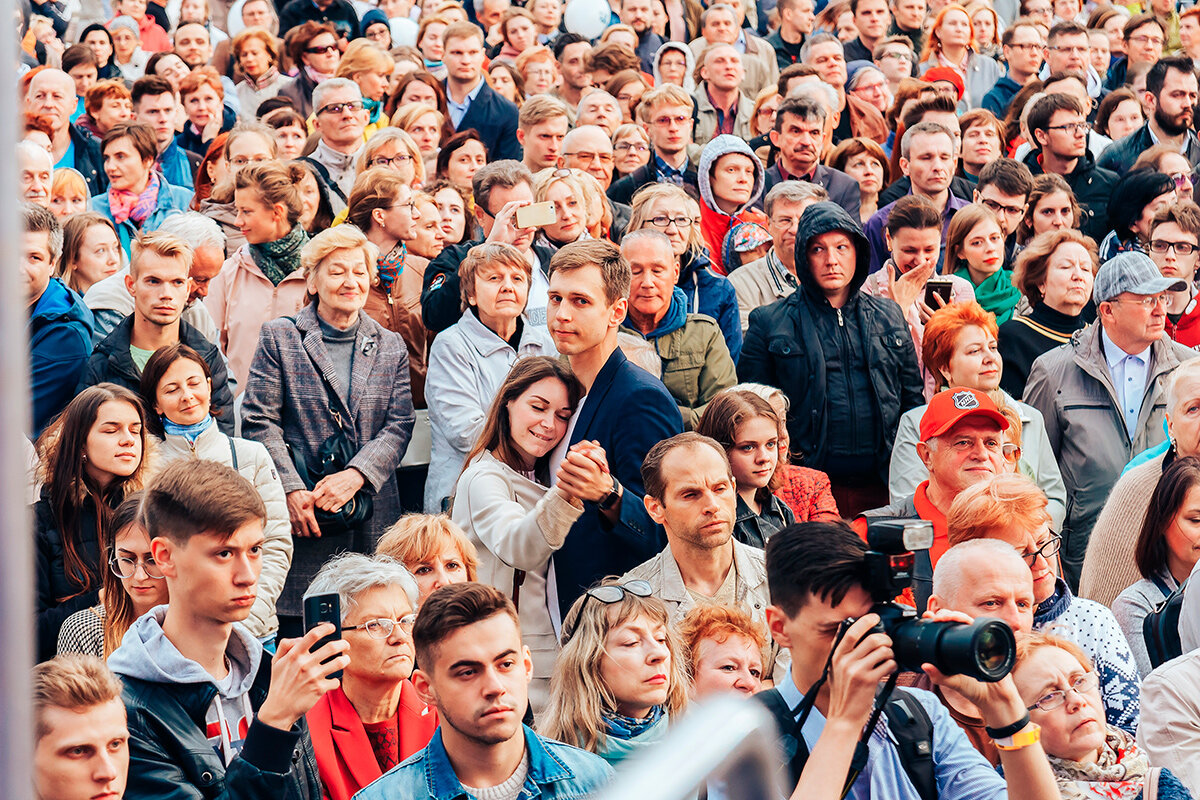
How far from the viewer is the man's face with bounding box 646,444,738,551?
4.18 metres

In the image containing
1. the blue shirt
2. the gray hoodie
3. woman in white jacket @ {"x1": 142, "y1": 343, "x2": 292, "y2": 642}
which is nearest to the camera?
the blue shirt

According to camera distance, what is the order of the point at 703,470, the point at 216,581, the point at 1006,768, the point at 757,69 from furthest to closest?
the point at 757,69 < the point at 703,470 < the point at 216,581 < the point at 1006,768

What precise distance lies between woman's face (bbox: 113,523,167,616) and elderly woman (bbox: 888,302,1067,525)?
8.91 ft

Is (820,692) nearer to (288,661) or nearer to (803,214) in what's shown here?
(288,661)

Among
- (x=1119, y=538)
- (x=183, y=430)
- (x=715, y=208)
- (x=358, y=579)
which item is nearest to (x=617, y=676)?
(x=358, y=579)

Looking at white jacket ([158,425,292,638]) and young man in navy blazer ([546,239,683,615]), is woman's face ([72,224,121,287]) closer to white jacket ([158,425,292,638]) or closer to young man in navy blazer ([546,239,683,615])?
white jacket ([158,425,292,638])

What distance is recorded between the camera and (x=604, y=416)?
4.60 metres

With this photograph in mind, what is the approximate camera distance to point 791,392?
5840 mm

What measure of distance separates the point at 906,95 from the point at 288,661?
24.8 feet

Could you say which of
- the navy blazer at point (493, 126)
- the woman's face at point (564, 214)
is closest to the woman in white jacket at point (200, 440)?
the woman's face at point (564, 214)

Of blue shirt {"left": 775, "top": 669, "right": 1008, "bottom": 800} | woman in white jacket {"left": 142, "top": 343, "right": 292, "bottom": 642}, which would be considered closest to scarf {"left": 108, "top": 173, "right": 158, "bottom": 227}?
woman in white jacket {"left": 142, "top": 343, "right": 292, "bottom": 642}

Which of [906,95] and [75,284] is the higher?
[906,95]

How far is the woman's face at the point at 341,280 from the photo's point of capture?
18.5 ft

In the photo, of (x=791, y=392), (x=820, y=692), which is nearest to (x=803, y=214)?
(x=791, y=392)
